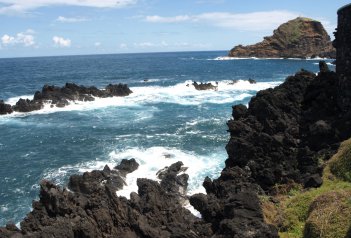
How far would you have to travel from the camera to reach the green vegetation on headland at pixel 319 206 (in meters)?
15.4

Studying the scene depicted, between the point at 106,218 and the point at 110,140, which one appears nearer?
the point at 106,218

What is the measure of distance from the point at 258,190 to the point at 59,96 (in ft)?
180

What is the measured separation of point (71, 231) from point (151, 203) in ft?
14.2

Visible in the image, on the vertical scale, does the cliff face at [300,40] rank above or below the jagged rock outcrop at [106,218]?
above

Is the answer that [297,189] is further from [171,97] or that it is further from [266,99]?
[171,97]

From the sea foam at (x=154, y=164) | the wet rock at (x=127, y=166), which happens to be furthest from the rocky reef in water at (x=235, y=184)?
the sea foam at (x=154, y=164)

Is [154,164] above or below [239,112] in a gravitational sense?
below

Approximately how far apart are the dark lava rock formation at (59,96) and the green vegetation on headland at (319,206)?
→ 51.1 metres

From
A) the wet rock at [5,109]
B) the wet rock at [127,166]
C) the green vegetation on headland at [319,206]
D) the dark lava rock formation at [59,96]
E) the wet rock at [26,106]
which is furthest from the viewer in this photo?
the dark lava rock formation at [59,96]

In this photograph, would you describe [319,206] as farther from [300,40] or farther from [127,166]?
[300,40]

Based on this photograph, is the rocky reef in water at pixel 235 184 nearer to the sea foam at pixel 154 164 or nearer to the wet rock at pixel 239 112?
the wet rock at pixel 239 112

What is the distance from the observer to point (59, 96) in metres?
70.7

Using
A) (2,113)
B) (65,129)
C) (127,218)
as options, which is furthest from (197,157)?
(2,113)

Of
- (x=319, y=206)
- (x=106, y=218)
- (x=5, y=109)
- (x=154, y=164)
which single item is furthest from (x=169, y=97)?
(x=319, y=206)
